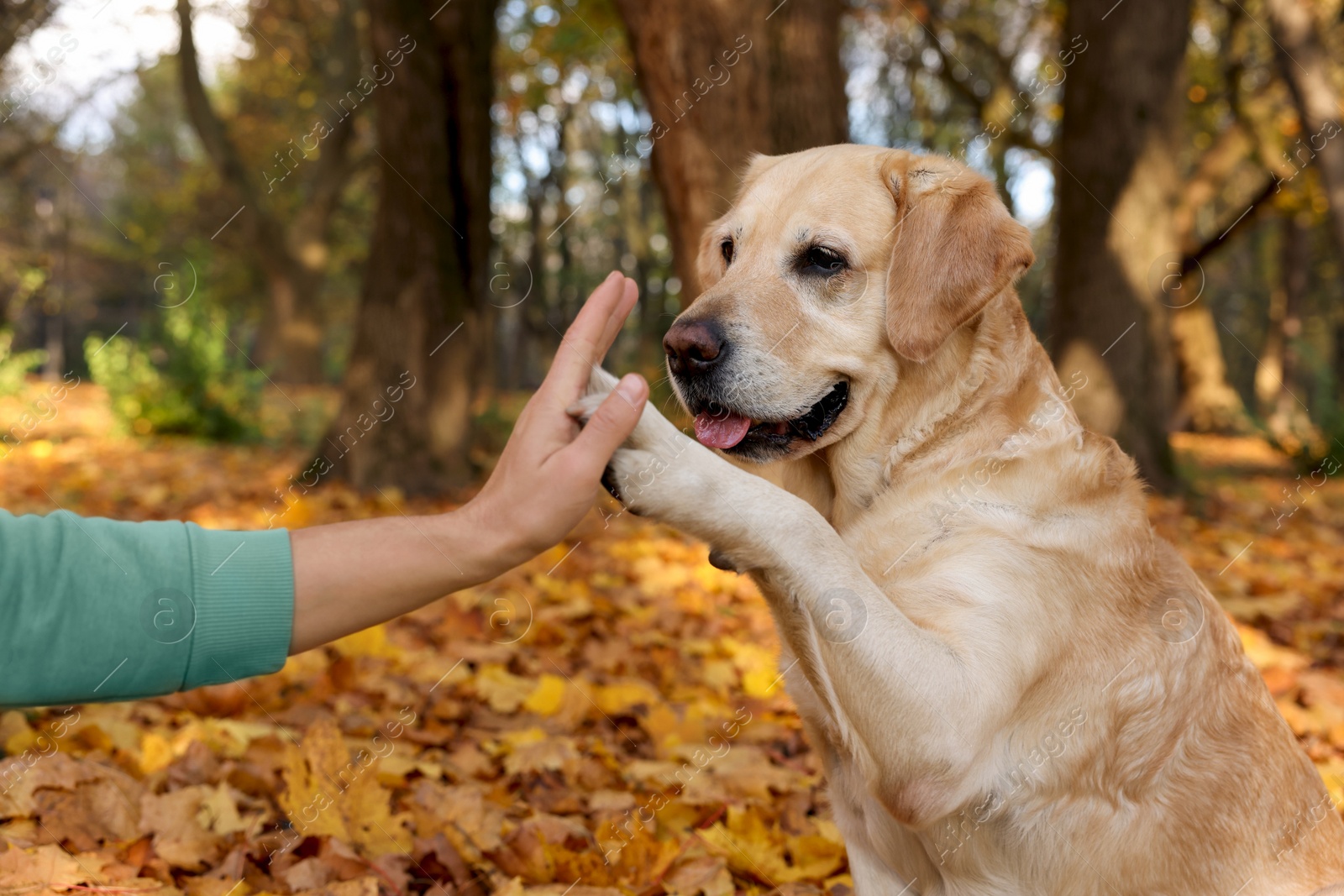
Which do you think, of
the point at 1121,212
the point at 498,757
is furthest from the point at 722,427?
the point at 1121,212

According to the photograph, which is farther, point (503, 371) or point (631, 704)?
point (503, 371)

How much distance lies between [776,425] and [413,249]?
20.1 feet

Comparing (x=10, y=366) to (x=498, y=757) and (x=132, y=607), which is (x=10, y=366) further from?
(x=132, y=607)

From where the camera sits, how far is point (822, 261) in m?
2.45

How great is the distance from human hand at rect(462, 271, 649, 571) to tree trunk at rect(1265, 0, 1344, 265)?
294 inches

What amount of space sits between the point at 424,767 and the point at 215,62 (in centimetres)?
3084

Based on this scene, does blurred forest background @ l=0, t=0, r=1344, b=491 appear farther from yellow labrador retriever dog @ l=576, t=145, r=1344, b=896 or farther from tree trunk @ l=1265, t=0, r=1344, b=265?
yellow labrador retriever dog @ l=576, t=145, r=1344, b=896

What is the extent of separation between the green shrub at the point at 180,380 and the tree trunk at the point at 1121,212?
927 cm

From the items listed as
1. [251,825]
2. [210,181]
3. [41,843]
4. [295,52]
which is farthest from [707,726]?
[210,181]

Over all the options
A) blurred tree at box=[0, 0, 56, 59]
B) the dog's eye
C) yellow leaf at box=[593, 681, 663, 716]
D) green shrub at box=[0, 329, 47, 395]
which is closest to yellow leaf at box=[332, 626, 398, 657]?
yellow leaf at box=[593, 681, 663, 716]

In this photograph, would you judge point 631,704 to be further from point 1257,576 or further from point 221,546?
point 1257,576

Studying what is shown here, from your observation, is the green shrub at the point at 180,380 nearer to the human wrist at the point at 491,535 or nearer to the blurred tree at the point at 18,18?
the blurred tree at the point at 18,18

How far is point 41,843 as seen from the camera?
2.11 metres

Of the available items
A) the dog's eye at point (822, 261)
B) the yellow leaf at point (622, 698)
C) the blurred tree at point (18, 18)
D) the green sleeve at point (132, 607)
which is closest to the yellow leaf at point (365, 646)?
the yellow leaf at point (622, 698)
